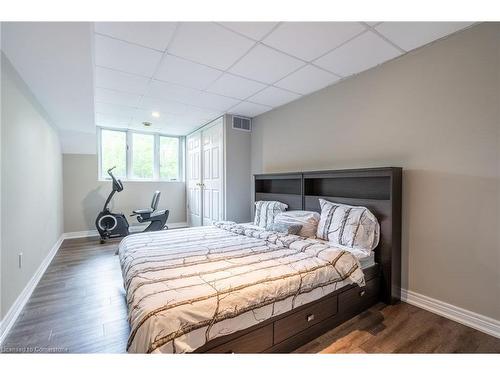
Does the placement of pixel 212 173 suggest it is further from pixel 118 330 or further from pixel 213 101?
pixel 118 330

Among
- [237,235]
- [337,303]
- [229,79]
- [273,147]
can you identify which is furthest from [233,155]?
[337,303]

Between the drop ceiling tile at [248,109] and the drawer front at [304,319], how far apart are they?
305 cm

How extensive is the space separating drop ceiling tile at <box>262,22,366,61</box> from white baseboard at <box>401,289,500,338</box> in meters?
2.50

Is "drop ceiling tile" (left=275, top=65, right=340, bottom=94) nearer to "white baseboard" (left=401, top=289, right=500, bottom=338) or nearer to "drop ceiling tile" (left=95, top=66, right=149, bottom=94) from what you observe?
"drop ceiling tile" (left=95, top=66, right=149, bottom=94)

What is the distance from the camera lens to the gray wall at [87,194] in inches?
197

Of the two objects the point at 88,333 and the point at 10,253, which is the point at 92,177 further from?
the point at 88,333

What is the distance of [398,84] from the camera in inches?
92.4

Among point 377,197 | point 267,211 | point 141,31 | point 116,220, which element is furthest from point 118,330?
point 116,220

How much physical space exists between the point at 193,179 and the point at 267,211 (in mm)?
2871

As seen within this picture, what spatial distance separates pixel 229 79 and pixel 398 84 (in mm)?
1870

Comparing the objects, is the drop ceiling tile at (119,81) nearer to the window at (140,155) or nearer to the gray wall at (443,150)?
the gray wall at (443,150)

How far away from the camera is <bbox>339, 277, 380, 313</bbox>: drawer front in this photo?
1938mm

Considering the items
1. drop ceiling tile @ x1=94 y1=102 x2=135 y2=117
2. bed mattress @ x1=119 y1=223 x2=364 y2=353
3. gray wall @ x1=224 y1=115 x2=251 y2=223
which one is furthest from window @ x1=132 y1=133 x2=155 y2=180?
bed mattress @ x1=119 y1=223 x2=364 y2=353

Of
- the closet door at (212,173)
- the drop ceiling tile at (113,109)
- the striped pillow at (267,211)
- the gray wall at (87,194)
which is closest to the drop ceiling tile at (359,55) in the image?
the striped pillow at (267,211)
